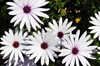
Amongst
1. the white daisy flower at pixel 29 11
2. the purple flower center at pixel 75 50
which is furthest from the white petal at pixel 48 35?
the purple flower center at pixel 75 50

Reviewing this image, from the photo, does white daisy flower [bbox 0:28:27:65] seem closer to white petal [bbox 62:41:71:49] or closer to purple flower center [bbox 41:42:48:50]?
purple flower center [bbox 41:42:48:50]

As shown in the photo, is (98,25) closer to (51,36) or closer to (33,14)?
(51,36)

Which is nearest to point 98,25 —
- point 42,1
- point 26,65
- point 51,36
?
point 51,36

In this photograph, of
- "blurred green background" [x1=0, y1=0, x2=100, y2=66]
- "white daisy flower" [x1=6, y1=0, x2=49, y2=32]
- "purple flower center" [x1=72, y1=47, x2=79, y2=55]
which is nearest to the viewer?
"white daisy flower" [x1=6, y1=0, x2=49, y2=32]

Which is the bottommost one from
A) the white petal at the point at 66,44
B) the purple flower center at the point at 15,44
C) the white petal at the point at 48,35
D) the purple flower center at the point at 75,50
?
the purple flower center at the point at 75,50

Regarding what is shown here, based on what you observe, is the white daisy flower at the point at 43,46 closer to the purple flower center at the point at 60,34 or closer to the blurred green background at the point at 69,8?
the purple flower center at the point at 60,34

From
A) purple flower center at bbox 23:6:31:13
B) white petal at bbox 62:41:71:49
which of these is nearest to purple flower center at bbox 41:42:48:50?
white petal at bbox 62:41:71:49

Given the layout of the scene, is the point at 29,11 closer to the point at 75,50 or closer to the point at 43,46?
the point at 43,46
